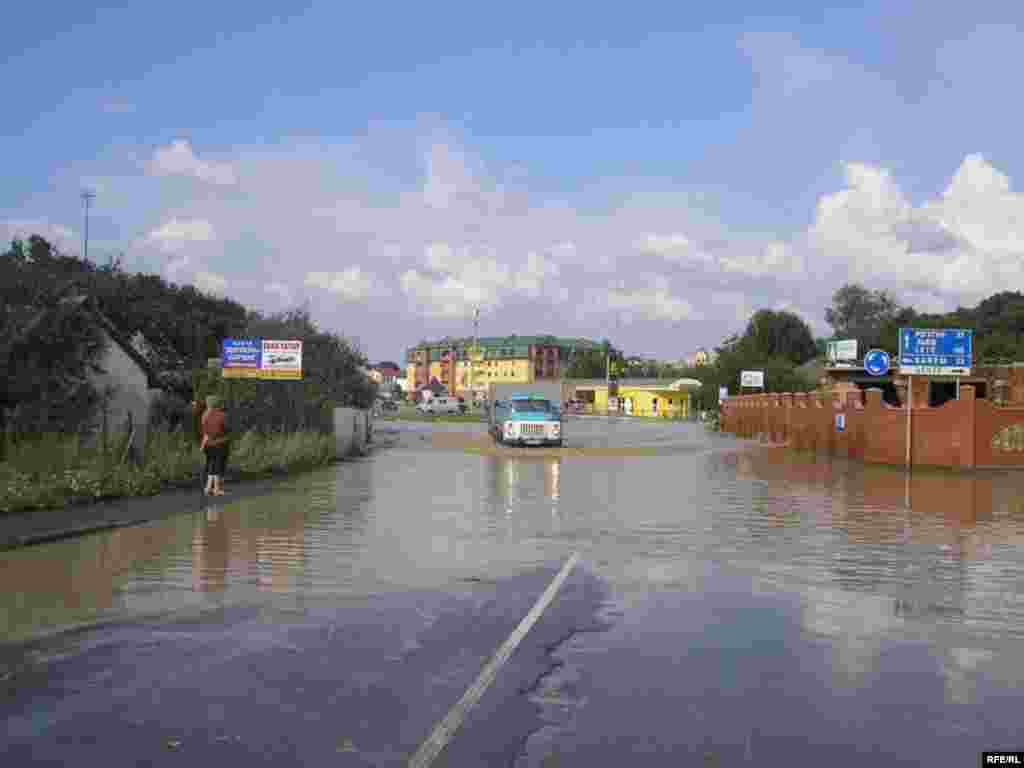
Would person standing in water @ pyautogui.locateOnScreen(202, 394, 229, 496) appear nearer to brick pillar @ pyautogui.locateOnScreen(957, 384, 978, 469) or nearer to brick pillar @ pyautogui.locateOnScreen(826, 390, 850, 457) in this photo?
brick pillar @ pyautogui.locateOnScreen(957, 384, 978, 469)

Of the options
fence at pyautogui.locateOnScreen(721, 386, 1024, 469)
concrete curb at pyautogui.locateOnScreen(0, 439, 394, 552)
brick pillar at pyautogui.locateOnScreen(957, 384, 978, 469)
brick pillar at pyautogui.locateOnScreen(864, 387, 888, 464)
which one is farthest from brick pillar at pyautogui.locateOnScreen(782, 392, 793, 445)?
concrete curb at pyautogui.locateOnScreen(0, 439, 394, 552)

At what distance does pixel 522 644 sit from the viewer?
320 inches

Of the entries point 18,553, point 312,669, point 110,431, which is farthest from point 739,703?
point 110,431

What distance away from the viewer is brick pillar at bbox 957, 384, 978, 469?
30234 mm

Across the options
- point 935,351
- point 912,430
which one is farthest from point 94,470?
point 935,351

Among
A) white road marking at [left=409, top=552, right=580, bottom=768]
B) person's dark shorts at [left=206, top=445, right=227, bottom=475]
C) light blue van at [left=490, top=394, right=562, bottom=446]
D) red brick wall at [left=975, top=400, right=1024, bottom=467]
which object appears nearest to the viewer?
white road marking at [left=409, top=552, right=580, bottom=768]

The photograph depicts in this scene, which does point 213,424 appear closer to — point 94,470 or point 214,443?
point 214,443

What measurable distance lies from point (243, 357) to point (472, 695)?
23.3 metres

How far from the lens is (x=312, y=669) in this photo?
287 inches

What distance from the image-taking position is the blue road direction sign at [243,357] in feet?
93.7

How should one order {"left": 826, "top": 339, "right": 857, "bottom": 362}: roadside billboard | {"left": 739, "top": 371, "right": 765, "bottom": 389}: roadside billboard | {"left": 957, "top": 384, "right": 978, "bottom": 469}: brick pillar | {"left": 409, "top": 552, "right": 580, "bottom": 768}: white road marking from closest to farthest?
{"left": 409, "top": 552, "right": 580, "bottom": 768}: white road marking < {"left": 957, "top": 384, "right": 978, "bottom": 469}: brick pillar < {"left": 826, "top": 339, "right": 857, "bottom": 362}: roadside billboard < {"left": 739, "top": 371, "right": 765, "bottom": 389}: roadside billboard

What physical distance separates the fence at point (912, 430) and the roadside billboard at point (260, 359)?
60.5 feet

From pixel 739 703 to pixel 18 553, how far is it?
938cm

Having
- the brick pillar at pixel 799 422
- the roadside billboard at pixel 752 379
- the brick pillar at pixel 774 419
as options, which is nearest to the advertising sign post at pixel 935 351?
the brick pillar at pixel 799 422
